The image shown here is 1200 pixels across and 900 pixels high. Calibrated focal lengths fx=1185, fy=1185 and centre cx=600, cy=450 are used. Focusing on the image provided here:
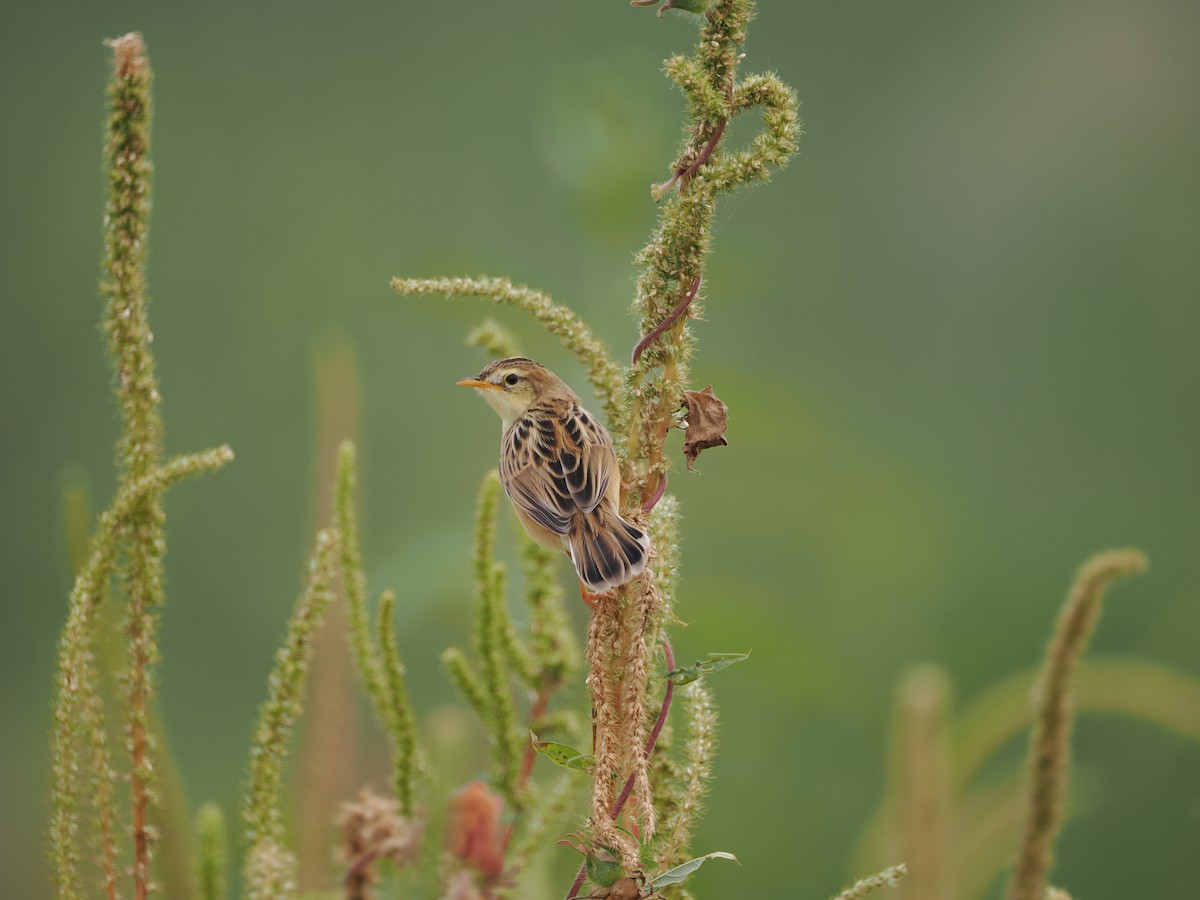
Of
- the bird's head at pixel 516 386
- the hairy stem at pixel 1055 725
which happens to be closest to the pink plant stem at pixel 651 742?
the hairy stem at pixel 1055 725

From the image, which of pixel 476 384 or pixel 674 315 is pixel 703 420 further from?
pixel 476 384

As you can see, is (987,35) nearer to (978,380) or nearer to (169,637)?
(978,380)

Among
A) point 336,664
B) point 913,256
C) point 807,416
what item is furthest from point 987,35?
point 336,664

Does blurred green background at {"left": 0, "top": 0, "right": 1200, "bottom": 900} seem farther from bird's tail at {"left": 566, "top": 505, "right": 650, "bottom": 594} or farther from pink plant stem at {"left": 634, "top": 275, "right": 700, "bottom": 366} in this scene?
pink plant stem at {"left": 634, "top": 275, "right": 700, "bottom": 366}

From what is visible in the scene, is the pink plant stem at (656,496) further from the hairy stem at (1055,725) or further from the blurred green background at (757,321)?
the blurred green background at (757,321)

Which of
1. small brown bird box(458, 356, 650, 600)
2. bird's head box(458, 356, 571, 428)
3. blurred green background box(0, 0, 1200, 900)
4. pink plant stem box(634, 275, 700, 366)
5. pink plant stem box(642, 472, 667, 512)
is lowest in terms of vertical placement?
pink plant stem box(642, 472, 667, 512)

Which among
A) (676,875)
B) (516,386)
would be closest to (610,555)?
(676,875)

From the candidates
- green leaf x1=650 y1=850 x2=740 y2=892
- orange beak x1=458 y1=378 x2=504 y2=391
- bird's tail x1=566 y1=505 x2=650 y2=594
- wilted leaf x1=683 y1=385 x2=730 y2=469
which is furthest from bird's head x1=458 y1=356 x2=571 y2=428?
green leaf x1=650 y1=850 x2=740 y2=892
